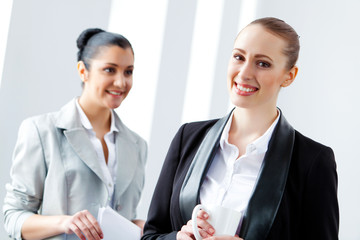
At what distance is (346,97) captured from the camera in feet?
9.04

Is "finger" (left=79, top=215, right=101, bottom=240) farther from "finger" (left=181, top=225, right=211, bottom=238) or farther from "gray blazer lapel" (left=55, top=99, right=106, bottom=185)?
"finger" (left=181, top=225, right=211, bottom=238)

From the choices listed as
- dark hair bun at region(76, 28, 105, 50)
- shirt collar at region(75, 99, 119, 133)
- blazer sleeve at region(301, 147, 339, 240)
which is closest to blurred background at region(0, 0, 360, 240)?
dark hair bun at region(76, 28, 105, 50)

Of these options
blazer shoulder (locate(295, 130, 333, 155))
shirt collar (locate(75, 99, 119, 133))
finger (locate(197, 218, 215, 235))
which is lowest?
finger (locate(197, 218, 215, 235))

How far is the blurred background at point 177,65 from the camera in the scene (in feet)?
7.58

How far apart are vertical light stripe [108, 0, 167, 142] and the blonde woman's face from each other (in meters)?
1.70

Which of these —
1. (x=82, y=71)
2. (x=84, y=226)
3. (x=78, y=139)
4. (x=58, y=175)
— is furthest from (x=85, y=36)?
(x=84, y=226)

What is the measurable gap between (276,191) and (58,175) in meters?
0.89

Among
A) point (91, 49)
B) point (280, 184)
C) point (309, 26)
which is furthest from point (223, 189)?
point (309, 26)

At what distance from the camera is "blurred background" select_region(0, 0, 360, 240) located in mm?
2311

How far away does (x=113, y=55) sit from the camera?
2.00m

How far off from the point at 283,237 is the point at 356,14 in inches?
75.6

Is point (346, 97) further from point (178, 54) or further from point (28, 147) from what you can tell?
point (28, 147)

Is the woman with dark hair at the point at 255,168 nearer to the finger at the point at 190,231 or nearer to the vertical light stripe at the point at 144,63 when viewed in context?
the finger at the point at 190,231

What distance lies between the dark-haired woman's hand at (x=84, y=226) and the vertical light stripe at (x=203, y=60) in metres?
1.59
